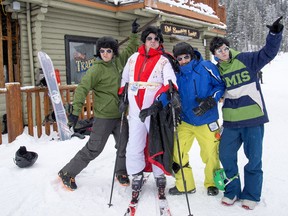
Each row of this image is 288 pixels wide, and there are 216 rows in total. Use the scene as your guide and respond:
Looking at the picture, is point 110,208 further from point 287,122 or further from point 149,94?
point 287,122

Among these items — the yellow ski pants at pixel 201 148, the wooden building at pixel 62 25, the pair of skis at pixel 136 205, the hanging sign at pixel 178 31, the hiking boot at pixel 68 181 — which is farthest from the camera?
the hanging sign at pixel 178 31

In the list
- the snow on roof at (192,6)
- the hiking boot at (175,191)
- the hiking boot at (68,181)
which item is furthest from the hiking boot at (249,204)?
the snow on roof at (192,6)

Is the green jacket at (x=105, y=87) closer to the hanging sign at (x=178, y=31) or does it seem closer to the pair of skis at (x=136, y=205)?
the pair of skis at (x=136, y=205)

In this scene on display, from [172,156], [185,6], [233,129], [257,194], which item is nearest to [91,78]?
[172,156]

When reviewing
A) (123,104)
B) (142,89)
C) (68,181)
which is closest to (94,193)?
(68,181)

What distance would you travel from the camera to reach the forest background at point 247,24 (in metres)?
62.5

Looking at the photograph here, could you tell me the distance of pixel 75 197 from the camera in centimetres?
322

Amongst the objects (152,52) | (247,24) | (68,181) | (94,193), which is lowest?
(94,193)

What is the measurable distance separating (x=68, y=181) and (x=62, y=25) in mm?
5910

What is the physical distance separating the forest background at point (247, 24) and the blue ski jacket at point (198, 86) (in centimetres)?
5925

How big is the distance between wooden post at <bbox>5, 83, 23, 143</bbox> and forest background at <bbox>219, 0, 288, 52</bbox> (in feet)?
191

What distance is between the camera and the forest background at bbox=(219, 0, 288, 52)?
6247cm

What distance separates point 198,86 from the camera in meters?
3.14

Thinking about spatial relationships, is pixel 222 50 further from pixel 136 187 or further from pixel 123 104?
pixel 136 187
